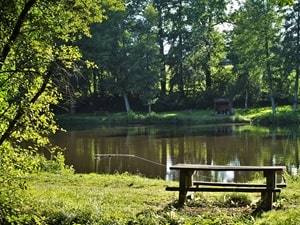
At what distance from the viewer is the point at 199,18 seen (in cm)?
4538

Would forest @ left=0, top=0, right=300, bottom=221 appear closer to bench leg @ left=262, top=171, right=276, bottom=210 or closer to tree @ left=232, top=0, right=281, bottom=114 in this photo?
tree @ left=232, top=0, right=281, bottom=114

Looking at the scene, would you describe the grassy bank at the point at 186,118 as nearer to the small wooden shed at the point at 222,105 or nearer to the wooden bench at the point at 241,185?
the small wooden shed at the point at 222,105

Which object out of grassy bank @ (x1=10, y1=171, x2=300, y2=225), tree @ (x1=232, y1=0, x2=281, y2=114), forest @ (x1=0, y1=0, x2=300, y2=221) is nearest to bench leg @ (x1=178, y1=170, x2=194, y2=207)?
grassy bank @ (x1=10, y1=171, x2=300, y2=225)

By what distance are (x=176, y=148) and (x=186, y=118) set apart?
14199 mm

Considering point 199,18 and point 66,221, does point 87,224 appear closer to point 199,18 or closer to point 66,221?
point 66,221

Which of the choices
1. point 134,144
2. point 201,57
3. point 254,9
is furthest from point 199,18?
point 134,144

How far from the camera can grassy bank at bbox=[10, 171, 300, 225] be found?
7.39 metres

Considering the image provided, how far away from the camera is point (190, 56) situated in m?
44.6

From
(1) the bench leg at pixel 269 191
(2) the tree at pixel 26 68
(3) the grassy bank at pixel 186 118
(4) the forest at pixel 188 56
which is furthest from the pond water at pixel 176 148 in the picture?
(2) the tree at pixel 26 68

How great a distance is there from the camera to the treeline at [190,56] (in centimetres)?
3884

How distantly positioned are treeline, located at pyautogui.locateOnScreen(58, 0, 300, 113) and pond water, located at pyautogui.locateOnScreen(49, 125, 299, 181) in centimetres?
755

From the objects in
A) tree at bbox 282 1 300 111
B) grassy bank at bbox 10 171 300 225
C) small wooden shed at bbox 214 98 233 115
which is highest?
tree at bbox 282 1 300 111

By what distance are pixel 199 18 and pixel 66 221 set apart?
39.6 m

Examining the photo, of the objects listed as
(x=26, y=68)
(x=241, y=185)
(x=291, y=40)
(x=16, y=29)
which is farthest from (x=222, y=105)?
(x=16, y=29)
